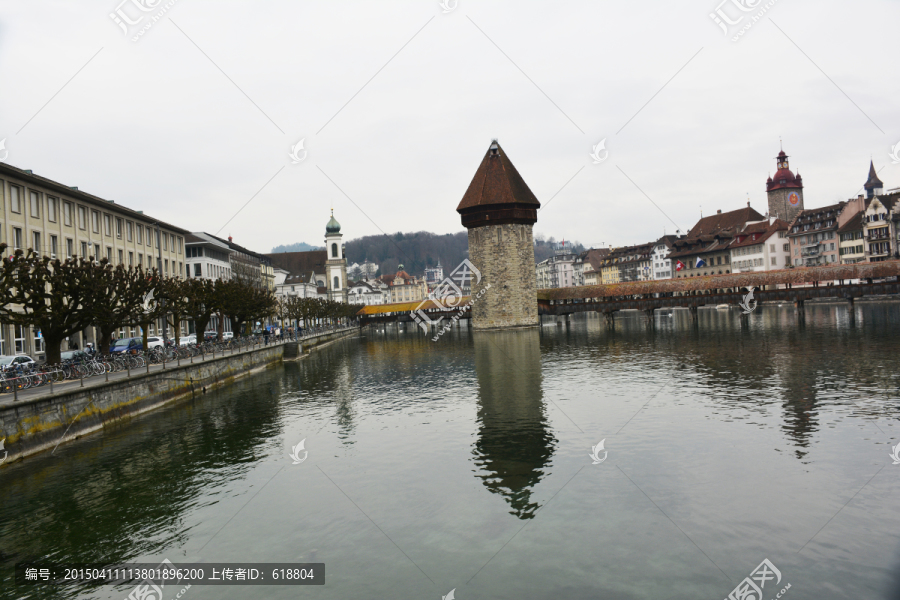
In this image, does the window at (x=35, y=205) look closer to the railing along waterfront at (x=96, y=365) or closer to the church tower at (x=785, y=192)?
the railing along waterfront at (x=96, y=365)

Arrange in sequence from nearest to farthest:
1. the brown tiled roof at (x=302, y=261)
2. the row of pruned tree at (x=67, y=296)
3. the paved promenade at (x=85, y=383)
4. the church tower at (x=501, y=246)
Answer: the paved promenade at (x=85, y=383), the row of pruned tree at (x=67, y=296), the church tower at (x=501, y=246), the brown tiled roof at (x=302, y=261)

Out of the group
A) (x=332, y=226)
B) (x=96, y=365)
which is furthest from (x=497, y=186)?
(x=332, y=226)

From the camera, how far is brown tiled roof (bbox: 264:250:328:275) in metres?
136

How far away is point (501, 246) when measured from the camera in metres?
71.6

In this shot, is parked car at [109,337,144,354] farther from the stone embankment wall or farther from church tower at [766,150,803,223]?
church tower at [766,150,803,223]

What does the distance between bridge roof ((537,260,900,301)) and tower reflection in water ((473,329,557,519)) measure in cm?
3831

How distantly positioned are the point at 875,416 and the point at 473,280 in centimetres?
5887

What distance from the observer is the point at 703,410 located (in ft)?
64.6

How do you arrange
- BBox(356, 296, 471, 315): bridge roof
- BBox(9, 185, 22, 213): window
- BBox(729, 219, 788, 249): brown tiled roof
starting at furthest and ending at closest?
BBox(356, 296, 471, 315): bridge roof, BBox(729, 219, 788, 249): brown tiled roof, BBox(9, 185, 22, 213): window

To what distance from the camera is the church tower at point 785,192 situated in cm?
12094

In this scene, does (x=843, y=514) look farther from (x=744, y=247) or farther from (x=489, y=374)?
(x=744, y=247)

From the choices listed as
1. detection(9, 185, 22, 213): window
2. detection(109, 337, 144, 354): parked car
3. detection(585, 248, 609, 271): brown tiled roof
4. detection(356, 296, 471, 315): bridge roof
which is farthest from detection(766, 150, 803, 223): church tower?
detection(9, 185, 22, 213): window

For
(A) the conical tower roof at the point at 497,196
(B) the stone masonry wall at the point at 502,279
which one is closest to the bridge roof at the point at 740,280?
(B) the stone masonry wall at the point at 502,279

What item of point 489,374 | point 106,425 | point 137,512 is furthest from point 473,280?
point 137,512
